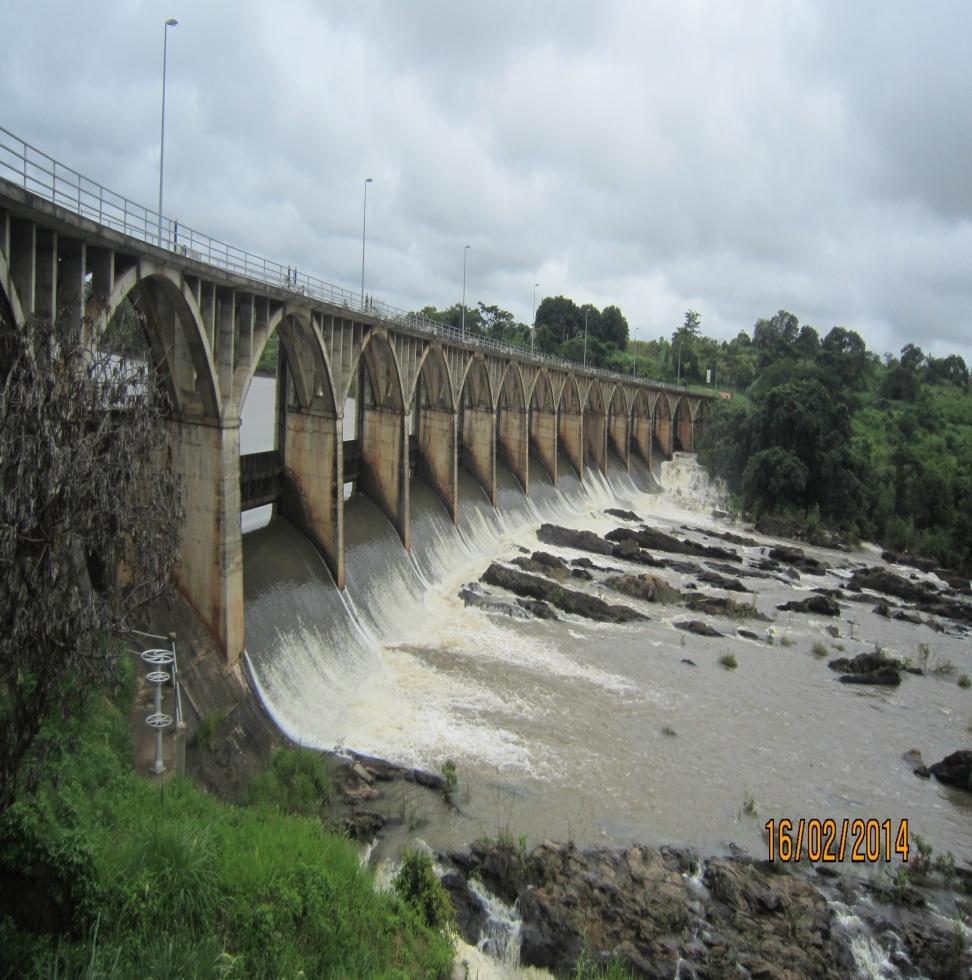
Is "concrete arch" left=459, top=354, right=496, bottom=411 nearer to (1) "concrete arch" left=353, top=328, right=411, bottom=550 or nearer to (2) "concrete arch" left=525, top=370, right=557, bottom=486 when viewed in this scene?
(2) "concrete arch" left=525, top=370, right=557, bottom=486

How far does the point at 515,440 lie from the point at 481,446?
525 centimetres

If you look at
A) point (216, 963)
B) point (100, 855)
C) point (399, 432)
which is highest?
point (399, 432)

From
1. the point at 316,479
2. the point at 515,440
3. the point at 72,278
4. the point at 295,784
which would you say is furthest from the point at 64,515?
the point at 515,440

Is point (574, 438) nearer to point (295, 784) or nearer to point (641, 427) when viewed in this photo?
point (641, 427)

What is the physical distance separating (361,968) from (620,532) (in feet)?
116

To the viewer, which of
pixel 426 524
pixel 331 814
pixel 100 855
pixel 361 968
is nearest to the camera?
pixel 100 855

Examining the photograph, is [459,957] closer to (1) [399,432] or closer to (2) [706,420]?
(1) [399,432]

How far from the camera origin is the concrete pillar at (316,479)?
79.0ft

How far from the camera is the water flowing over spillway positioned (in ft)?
56.2

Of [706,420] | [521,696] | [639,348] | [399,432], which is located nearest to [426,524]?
[399,432]

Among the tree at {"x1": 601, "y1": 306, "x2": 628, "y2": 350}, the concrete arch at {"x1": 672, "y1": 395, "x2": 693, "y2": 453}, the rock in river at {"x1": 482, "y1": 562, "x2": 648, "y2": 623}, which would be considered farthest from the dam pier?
the tree at {"x1": 601, "y1": 306, "x2": 628, "y2": 350}

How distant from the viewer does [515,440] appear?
45.9 m

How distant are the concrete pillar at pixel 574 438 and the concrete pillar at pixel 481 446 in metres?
14.1

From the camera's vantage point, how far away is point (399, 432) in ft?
98.4
